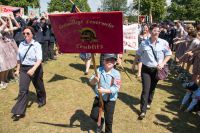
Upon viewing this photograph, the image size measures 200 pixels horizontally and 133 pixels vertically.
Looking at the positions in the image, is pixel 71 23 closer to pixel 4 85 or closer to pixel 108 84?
pixel 108 84

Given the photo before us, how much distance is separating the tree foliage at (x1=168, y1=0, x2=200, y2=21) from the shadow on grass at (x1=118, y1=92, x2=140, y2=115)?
77.1 meters

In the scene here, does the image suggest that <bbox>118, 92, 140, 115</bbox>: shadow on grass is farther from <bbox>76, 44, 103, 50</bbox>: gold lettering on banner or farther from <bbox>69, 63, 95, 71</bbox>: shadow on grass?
<bbox>69, 63, 95, 71</bbox>: shadow on grass

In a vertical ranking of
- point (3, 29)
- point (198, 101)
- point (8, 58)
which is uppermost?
point (3, 29)

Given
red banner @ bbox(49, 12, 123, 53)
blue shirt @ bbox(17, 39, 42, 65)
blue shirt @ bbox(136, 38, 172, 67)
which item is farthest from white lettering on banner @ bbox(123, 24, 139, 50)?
red banner @ bbox(49, 12, 123, 53)

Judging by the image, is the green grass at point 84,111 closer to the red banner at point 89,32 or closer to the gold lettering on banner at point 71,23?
the red banner at point 89,32

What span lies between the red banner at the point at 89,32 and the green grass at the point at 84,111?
2.11 metres

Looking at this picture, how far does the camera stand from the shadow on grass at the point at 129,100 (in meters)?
8.24

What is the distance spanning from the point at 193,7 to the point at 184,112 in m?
82.5

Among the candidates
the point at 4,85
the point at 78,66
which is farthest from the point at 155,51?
the point at 78,66

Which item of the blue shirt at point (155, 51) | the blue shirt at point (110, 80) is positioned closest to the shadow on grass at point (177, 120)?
the blue shirt at point (155, 51)

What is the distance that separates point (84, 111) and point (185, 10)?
83.3 metres

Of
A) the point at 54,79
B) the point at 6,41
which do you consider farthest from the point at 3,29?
the point at 54,79

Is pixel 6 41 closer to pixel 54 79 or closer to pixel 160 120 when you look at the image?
pixel 54 79

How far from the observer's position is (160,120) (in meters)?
7.41
